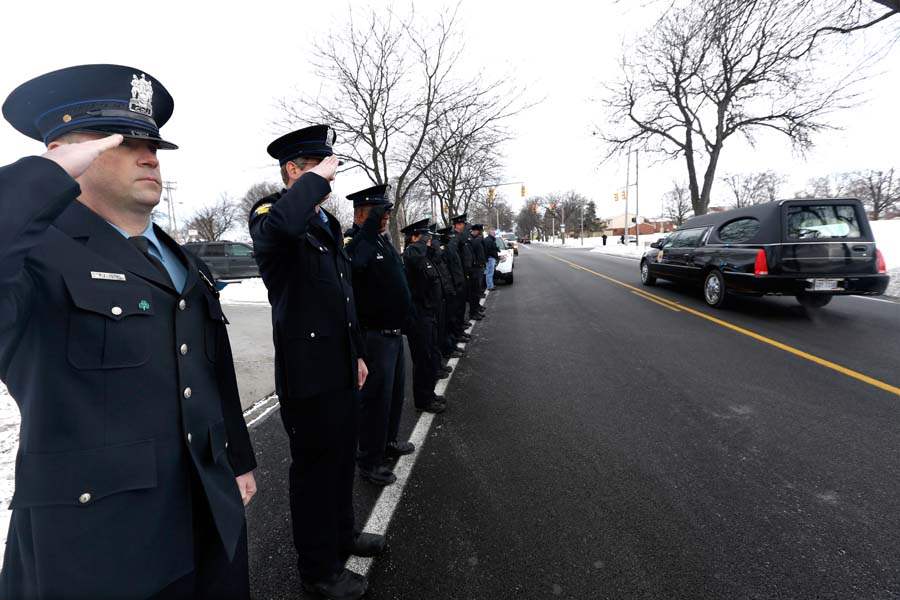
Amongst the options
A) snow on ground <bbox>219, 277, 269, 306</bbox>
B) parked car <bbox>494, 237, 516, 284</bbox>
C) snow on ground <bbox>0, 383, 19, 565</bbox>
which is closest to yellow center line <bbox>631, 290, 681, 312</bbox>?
parked car <bbox>494, 237, 516, 284</bbox>

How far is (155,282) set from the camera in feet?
3.97

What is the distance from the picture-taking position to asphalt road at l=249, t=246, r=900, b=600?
2.06 metres

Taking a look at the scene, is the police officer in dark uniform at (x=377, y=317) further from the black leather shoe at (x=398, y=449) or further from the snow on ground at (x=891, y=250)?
the snow on ground at (x=891, y=250)

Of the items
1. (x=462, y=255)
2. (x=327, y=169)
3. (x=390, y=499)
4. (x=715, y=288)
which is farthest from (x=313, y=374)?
(x=715, y=288)

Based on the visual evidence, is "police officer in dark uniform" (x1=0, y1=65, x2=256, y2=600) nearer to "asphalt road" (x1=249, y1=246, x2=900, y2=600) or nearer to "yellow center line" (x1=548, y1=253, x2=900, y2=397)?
"asphalt road" (x1=249, y1=246, x2=900, y2=600)

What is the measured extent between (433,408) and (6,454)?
11.0ft

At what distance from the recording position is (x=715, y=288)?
28.4 ft

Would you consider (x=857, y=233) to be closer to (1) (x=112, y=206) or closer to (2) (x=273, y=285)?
(2) (x=273, y=285)

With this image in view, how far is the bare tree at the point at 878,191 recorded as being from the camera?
61953mm

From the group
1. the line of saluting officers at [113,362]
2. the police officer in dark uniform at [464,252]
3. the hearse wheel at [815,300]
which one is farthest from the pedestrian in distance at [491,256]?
the line of saluting officers at [113,362]

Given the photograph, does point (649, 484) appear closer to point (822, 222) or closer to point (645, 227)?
point (822, 222)

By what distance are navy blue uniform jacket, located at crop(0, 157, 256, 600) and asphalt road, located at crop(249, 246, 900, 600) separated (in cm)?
125

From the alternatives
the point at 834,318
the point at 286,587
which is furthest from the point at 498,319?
the point at 286,587

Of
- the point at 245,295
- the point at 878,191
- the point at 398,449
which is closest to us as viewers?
the point at 398,449
